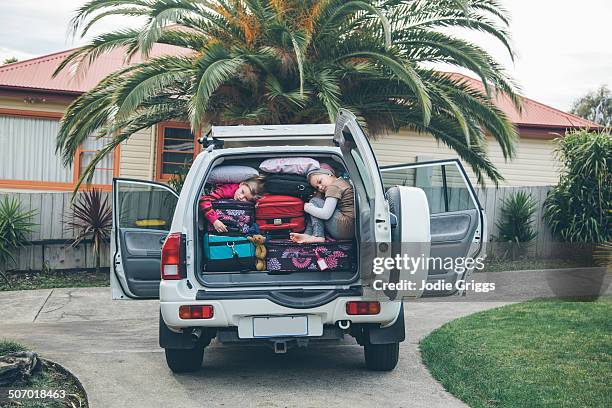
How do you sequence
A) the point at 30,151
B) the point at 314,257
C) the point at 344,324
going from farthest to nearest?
the point at 30,151
the point at 314,257
the point at 344,324

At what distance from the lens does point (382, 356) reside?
652 cm

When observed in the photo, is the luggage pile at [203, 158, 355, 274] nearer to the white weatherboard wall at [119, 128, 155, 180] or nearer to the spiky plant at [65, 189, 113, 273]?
the spiky plant at [65, 189, 113, 273]

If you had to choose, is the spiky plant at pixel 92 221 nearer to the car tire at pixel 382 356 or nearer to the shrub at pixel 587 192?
the car tire at pixel 382 356

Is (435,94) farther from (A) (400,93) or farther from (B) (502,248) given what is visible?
(B) (502,248)

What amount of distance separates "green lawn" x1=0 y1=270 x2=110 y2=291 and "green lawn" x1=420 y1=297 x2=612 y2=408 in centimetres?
652

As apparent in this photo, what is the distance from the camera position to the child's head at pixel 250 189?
659 cm

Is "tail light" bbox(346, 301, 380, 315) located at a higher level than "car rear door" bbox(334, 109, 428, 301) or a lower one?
lower

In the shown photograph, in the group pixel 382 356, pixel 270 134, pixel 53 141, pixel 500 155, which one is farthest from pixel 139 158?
pixel 382 356

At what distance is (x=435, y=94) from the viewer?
36.8 feet

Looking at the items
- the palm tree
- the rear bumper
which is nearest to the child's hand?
the rear bumper

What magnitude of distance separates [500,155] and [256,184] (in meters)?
12.1

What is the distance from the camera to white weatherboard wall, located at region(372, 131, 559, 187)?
17406 mm

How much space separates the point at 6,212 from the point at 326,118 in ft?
18.2

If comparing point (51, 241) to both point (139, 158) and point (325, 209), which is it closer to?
point (139, 158)
